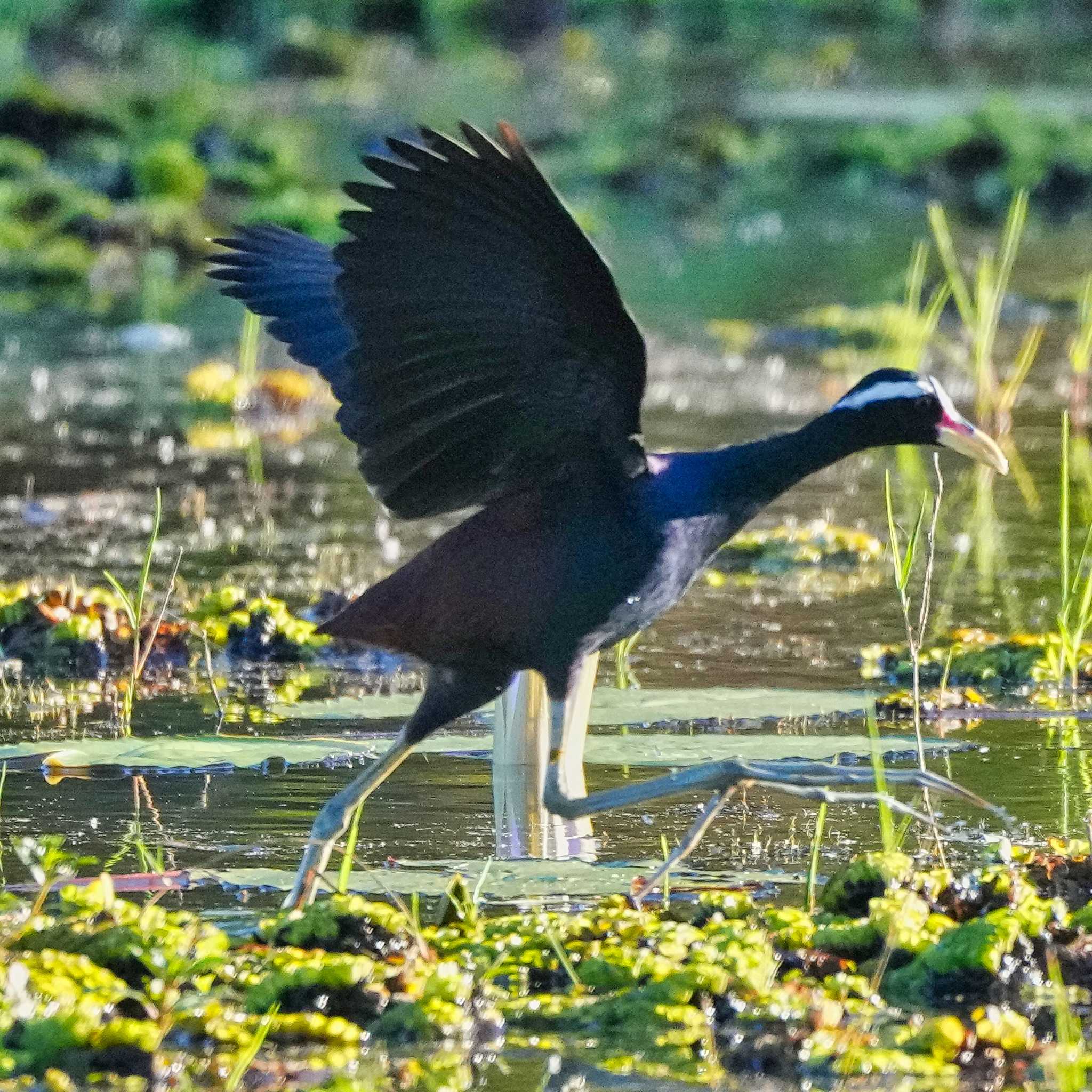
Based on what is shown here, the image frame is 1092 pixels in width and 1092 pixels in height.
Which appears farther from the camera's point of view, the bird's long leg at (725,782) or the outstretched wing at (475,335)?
the bird's long leg at (725,782)

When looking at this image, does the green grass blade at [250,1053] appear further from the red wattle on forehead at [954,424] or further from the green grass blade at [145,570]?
the red wattle on forehead at [954,424]

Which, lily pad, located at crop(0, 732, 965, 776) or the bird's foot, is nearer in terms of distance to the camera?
the bird's foot

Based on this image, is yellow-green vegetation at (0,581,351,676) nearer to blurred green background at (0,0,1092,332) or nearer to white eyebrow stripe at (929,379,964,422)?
white eyebrow stripe at (929,379,964,422)

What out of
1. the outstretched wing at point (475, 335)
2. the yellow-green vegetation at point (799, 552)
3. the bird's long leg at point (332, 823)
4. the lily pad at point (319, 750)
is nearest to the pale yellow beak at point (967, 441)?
the outstretched wing at point (475, 335)

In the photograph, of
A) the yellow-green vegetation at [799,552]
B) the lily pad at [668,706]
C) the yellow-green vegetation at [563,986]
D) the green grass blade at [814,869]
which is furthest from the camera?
the yellow-green vegetation at [799,552]

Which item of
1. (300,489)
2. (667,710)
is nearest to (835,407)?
(667,710)

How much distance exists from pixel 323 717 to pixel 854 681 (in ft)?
4.76

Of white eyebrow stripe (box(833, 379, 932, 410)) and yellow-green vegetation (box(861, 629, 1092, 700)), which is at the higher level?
white eyebrow stripe (box(833, 379, 932, 410))

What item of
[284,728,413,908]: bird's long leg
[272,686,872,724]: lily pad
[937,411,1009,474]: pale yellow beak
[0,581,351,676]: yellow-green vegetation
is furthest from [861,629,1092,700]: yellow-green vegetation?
[284,728,413,908]: bird's long leg

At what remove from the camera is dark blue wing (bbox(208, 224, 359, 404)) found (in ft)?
17.7

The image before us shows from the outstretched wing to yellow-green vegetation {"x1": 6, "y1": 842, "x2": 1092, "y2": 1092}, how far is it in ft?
2.84

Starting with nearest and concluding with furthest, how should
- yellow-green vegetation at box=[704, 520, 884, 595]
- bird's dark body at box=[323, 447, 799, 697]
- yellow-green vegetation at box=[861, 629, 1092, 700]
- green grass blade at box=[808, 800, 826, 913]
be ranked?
green grass blade at box=[808, 800, 826, 913] < bird's dark body at box=[323, 447, 799, 697] < yellow-green vegetation at box=[861, 629, 1092, 700] < yellow-green vegetation at box=[704, 520, 884, 595]

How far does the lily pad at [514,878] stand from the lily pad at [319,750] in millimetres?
654

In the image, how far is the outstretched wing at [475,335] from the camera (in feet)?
14.3
